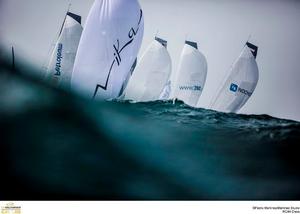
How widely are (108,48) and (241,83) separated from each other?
2.42 ft

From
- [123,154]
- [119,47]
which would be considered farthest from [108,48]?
[123,154]

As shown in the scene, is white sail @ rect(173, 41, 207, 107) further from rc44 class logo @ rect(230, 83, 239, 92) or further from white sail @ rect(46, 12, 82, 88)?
white sail @ rect(46, 12, 82, 88)

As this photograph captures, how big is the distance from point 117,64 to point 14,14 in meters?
0.57

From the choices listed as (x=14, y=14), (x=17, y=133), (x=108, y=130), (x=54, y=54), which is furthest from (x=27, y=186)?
(x=14, y=14)

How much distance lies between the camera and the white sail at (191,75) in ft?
6.69

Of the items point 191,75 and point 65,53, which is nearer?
point 65,53

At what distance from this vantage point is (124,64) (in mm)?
2082

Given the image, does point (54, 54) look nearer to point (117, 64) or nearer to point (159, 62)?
point (117, 64)

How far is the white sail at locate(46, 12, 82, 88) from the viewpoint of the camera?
1957 mm

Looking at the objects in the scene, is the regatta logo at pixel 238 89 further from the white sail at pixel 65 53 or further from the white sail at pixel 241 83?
the white sail at pixel 65 53
